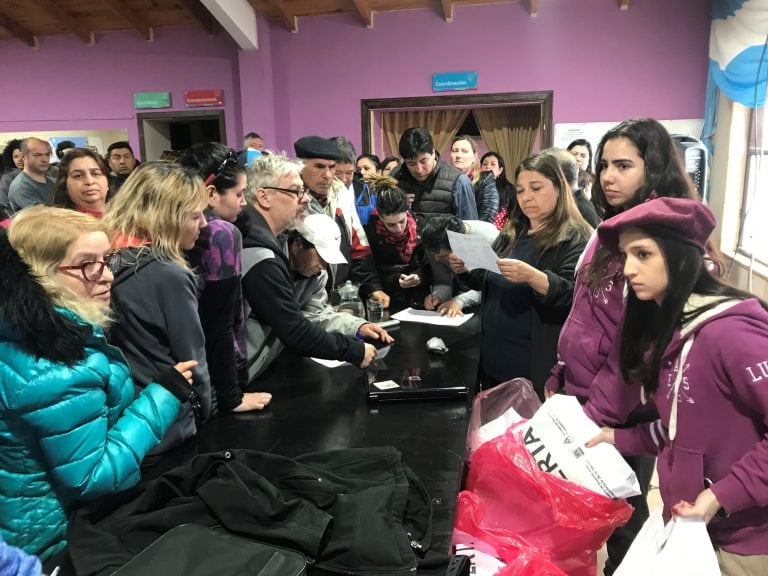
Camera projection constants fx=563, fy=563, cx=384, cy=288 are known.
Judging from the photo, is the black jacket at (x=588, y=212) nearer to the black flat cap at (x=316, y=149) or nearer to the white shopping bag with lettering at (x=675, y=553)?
the black flat cap at (x=316, y=149)

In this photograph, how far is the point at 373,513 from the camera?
1064 millimetres

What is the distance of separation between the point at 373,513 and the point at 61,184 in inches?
106

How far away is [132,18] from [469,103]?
4.10 meters

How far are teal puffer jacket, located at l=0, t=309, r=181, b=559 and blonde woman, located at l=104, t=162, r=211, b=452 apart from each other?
8.4 inches

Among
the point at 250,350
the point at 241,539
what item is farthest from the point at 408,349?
the point at 241,539

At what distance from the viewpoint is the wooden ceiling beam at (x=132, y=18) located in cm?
639

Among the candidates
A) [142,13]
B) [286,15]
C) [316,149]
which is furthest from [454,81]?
[316,149]

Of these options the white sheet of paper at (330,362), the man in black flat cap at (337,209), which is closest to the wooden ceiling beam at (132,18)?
the man in black flat cap at (337,209)

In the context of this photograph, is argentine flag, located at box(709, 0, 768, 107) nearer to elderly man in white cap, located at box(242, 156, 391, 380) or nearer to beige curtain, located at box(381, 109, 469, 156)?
beige curtain, located at box(381, 109, 469, 156)

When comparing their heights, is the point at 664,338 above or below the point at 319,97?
below

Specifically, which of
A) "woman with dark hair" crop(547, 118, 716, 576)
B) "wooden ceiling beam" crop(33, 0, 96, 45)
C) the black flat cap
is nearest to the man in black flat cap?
the black flat cap

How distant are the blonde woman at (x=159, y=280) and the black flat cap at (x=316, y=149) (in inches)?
42.2

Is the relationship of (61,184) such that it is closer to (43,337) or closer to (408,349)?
(408,349)

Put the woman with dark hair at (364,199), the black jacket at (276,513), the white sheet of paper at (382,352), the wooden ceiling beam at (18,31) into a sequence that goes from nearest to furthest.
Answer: the black jacket at (276,513) → the white sheet of paper at (382,352) → the woman with dark hair at (364,199) → the wooden ceiling beam at (18,31)
